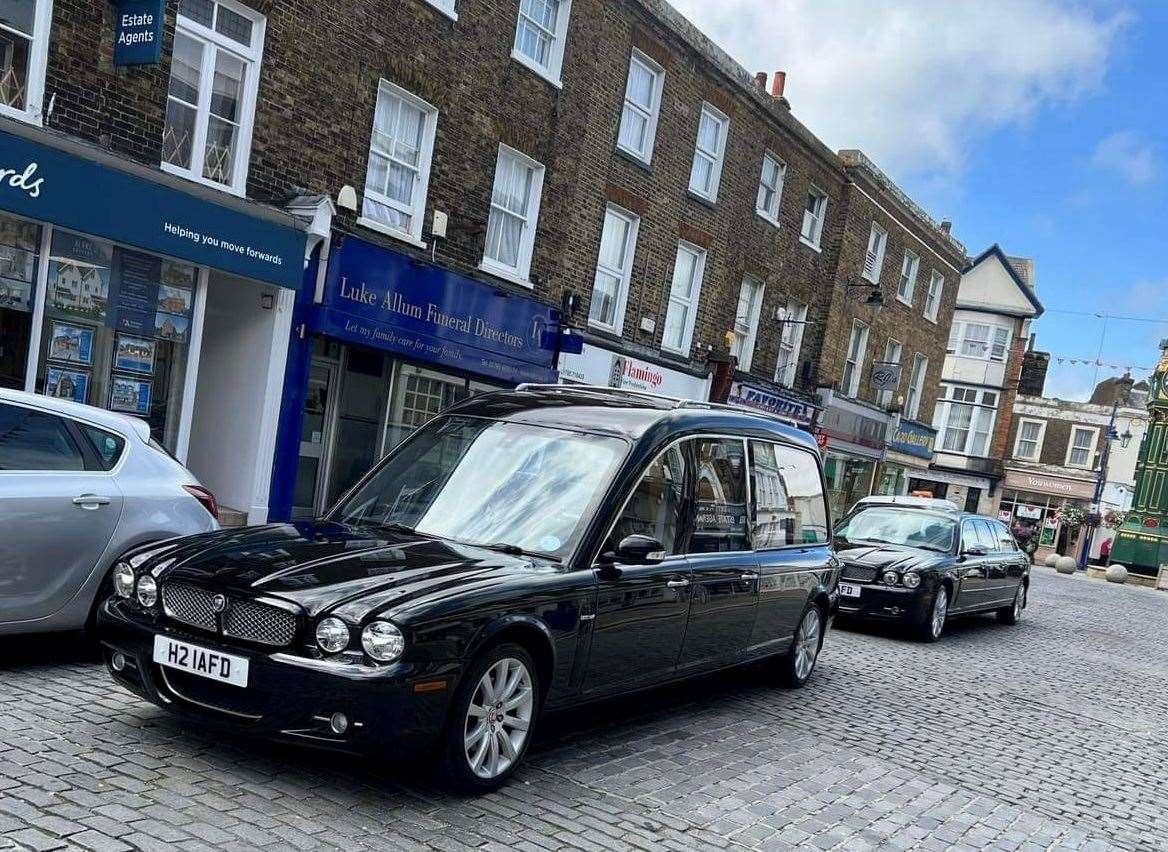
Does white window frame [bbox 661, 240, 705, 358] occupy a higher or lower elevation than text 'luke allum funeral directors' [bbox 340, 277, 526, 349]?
higher

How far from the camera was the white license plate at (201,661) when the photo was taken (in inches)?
167

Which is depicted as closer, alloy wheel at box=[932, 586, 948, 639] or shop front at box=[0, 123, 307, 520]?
shop front at box=[0, 123, 307, 520]

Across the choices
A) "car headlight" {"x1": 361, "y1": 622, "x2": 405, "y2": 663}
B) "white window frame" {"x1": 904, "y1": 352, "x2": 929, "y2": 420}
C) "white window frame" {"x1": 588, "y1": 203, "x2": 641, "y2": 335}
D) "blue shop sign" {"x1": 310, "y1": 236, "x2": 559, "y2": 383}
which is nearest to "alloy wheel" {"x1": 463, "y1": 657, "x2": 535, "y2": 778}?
"car headlight" {"x1": 361, "y1": 622, "x2": 405, "y2": 663}

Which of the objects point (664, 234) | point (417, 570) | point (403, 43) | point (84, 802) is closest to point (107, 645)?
point (84, 802)

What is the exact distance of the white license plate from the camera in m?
4.24

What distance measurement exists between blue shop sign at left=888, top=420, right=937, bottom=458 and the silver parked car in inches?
1070

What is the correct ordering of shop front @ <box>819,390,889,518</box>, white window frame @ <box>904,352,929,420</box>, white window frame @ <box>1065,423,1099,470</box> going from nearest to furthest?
shop front @ <box>819,390,889,518</box> < white window frame @ <box>904,352,929,420</box> < white window frame @ <box>1065,423,1099,470</box>

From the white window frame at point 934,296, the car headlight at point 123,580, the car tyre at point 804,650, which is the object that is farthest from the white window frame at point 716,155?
the car headlight at point 123,580

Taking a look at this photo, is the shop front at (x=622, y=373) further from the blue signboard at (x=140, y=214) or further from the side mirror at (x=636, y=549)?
the side mirror at (x=636, y=549)

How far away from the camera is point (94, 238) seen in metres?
10.3

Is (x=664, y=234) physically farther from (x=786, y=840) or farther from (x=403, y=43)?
(x=786, y=840)

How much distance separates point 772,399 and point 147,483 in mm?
18928

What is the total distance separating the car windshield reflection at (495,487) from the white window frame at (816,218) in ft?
64.6

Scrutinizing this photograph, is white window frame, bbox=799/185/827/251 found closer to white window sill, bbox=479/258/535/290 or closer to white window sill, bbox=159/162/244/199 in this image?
white window sill, bbox=479/258/535/290
